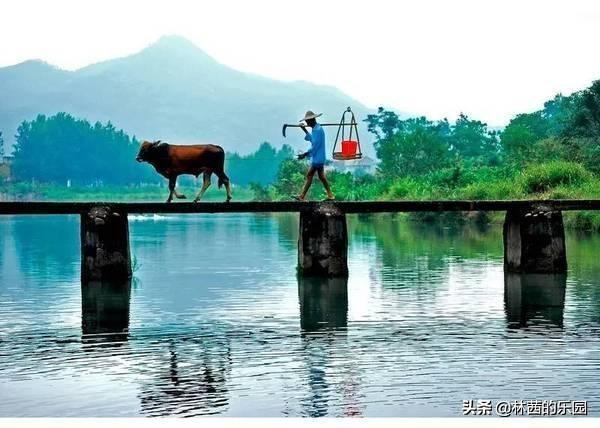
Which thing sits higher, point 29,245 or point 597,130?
point 597,130

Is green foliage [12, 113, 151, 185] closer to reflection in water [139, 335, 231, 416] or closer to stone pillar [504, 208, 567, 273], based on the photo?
stone pillar [504, 208, 567, 273]

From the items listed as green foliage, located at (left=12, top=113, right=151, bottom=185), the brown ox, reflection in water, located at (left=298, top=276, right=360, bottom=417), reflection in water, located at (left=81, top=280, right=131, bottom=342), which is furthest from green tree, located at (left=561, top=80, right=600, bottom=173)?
green foliage, located at (left=12, top=113, right=151, bottom=185)

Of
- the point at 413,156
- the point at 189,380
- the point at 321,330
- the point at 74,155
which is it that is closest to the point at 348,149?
the point at 321,330

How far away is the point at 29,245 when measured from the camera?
1593 inches

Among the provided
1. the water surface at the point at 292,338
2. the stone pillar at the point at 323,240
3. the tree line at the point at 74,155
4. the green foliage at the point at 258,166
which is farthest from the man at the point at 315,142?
the green foliage at the point at 258,166

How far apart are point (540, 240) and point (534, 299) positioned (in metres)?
3.41

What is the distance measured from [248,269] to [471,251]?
747 centimetres

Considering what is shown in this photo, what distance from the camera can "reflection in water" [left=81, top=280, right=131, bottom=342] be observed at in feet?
61.0

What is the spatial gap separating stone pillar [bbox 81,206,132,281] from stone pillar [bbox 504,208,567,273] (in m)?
7.43

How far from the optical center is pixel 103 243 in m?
24.3

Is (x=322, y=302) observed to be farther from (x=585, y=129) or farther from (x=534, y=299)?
(x=585, y=129)

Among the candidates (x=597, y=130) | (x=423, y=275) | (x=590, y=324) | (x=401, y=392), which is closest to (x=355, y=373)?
(x=401, y=392)

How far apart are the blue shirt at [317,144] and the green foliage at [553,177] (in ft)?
66.3

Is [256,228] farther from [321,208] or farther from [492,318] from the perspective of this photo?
[492,318]
